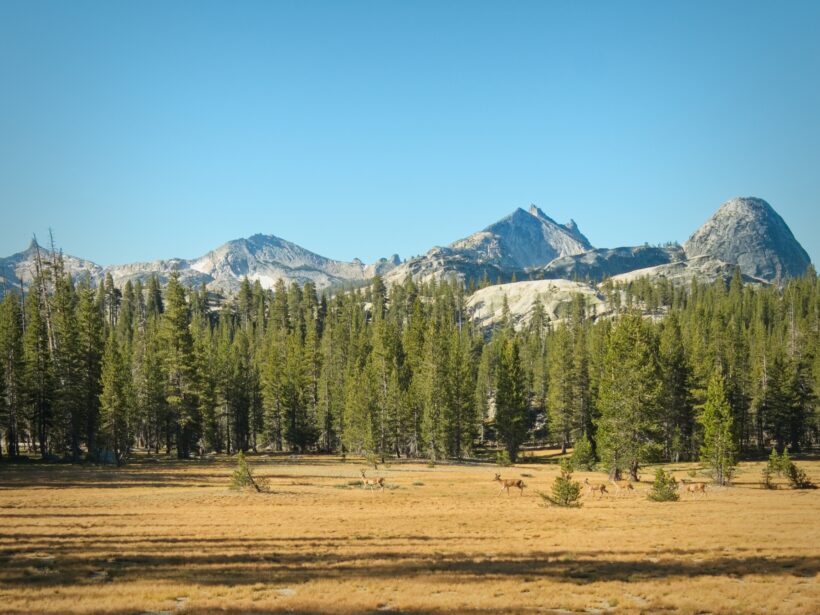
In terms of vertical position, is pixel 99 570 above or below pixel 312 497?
above

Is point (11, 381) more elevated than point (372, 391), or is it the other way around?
point (11, 381)

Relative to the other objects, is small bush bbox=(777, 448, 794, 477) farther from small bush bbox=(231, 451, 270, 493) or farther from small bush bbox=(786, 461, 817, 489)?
small bush bbox=(231, 451, 270, 493)

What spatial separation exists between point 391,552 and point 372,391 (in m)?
54.1

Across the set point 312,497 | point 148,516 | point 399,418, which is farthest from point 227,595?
point 399,418

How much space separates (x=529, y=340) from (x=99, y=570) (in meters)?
141

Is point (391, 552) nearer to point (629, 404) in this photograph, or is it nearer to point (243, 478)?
point (243, 478)

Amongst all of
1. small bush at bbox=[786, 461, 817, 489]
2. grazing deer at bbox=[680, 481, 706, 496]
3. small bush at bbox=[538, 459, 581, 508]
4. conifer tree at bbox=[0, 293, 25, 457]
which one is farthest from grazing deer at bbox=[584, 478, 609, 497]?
conifer tree at bbox=[0, 293, 25, 457]

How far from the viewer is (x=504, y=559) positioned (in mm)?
21531

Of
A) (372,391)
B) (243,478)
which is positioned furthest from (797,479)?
(372,391)

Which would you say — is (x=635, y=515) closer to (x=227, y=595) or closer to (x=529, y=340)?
(x=227, y=595)

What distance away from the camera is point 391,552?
22.5 m

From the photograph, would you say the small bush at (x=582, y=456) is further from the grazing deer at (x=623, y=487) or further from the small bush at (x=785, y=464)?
the small bush at (x=785, y=464)

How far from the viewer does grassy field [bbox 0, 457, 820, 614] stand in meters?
15.9

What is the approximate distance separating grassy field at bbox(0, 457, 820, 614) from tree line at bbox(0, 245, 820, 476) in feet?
53.3
